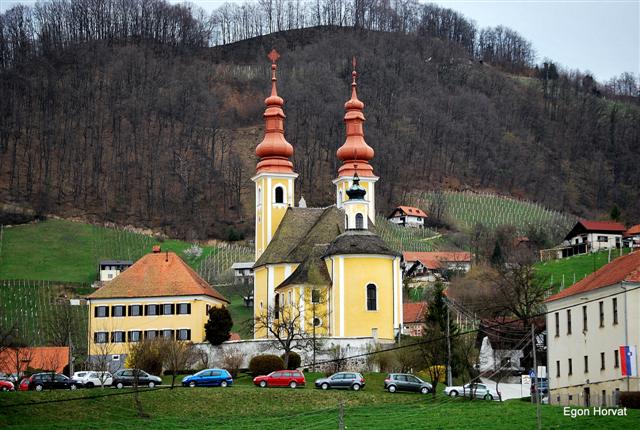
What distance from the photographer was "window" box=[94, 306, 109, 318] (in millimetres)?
83625

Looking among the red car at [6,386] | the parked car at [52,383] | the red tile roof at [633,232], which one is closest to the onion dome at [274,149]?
the parked car at [52,383]

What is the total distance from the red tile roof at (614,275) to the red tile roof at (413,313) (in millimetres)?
32900

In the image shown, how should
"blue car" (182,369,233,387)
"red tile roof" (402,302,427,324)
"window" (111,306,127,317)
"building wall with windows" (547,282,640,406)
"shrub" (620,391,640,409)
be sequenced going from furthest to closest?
"red tile roof" (402,302,427,324) < "window" (111,306,127,317) < "blue car" (182,369,233,387) < "building wall with windows" (547,282,640,406) < "shrub" (620,391,640,409)

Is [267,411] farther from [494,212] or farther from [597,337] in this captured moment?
[494,212]

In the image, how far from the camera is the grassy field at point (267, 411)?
144 feet

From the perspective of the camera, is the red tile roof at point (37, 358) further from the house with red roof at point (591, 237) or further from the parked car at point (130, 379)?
the house with red roof at point (591, 237)

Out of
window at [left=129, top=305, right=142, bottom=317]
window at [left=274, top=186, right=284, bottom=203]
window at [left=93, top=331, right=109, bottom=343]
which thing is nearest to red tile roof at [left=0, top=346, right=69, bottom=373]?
window at [left=93, top=331, right=109, bottom=343]

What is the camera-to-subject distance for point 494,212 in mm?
183750

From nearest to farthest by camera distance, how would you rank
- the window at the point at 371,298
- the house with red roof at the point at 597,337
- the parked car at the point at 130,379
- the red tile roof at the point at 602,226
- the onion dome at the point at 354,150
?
1. the house with red roof at the point at 597,337
2. the parked car at the point at 130,379
3. the window at the point at 371,298
4. the onion dome at the point at 354,150
5. the red tile roof at the point at 602,226

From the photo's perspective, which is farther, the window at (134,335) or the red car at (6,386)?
the window at (134,335)

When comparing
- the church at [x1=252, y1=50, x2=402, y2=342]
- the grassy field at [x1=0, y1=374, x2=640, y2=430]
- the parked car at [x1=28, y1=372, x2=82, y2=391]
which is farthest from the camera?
the church at [x1=252, y1=50, x2=402, y2=342]

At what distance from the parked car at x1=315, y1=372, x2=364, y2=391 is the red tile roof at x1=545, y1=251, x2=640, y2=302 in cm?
1043

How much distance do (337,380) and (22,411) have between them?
53.1 ft

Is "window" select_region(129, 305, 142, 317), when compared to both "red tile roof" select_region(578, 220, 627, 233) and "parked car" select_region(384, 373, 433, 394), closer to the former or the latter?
"parked car" select_region(384, 373, 433, 394)
